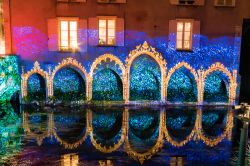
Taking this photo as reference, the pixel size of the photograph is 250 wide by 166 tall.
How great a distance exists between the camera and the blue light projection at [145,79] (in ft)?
59.0

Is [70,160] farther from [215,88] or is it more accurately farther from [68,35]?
[215,88]

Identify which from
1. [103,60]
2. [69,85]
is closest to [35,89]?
[69,85]

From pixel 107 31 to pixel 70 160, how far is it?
9530mm

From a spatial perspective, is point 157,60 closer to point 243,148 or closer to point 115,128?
point 115,128

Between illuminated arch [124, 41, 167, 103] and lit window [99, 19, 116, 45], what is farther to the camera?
illuminated arch [124, 41, 167, 103]

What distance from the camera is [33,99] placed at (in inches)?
698

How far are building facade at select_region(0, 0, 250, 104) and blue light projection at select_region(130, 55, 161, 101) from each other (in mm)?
59

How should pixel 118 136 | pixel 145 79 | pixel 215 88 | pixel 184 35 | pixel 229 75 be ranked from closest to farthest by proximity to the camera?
pixel 118 136 < pixel 184 35 < pixel 229 75 < pixel 145 79 < pixel 215 88

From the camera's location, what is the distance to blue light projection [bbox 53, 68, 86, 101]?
58.5 feet

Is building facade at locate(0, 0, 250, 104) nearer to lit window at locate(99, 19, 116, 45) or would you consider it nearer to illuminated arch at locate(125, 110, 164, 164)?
lit window at locate(99, 19, 116, 45)

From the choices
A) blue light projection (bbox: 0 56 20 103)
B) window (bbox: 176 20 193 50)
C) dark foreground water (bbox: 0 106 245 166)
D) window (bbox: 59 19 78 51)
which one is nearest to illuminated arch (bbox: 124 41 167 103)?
window (bbox: 176 20 193 50)

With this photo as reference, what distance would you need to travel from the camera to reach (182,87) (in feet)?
61.0

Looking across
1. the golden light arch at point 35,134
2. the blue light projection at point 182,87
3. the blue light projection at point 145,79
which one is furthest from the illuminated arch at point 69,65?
the blue light projection at point 182,87

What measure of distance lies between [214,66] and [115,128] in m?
7.82
